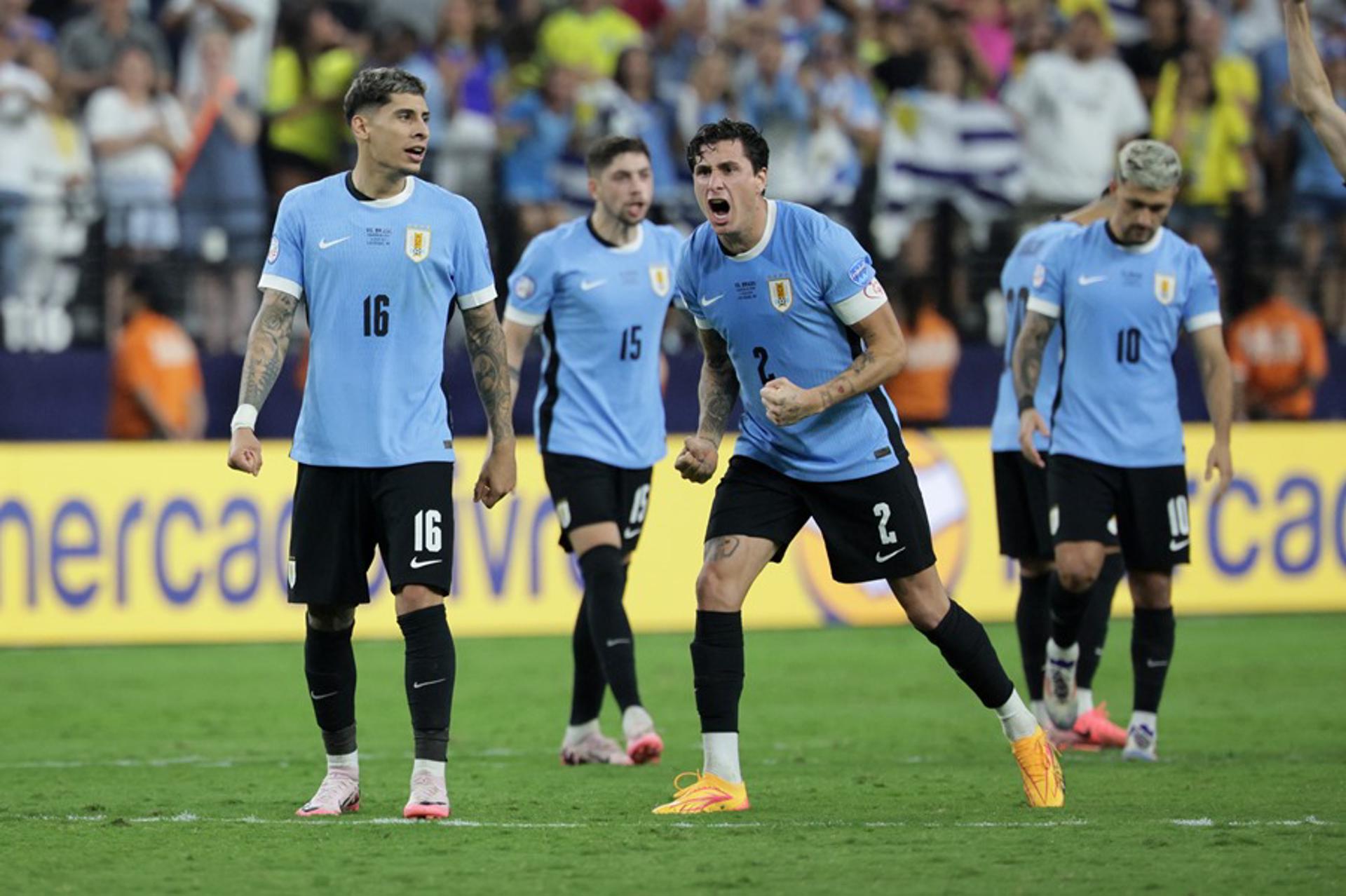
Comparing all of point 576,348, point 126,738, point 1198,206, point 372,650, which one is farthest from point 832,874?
point 1198,206

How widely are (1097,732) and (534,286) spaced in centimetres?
337

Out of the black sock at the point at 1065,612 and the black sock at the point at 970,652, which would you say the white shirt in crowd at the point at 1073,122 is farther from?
the black sock at the point at 970,652

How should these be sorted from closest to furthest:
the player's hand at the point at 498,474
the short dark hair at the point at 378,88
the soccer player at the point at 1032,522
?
1. the short dark hair at the point at 378,88
2. the player's hand at the point at 498,474
3. the soccer player at the point at 1032,522

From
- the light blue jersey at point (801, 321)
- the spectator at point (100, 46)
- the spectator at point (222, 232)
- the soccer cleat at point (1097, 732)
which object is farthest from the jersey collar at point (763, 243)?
the spectator at point (100, 46)

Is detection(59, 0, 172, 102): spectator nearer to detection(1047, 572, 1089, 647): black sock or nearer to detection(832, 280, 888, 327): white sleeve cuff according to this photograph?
detection(1047, 572, 1089, 647): black sock

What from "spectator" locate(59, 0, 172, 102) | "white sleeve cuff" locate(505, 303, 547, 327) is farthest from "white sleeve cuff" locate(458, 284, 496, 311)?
"spectator" locate(59, 0, 172, 102)

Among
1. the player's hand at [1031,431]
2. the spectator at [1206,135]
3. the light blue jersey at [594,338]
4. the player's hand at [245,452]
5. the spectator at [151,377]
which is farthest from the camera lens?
the spectator at [1206,135]

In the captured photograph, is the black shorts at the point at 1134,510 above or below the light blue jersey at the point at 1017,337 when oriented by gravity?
below

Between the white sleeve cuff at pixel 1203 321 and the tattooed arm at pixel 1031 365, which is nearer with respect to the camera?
the white sleeve cuff at pixel 1203 321

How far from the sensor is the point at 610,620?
33.7 ft

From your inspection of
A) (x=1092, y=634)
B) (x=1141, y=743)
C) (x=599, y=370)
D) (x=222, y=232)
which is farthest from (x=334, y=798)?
(x=222, y=232)

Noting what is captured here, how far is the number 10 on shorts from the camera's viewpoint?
780 cm

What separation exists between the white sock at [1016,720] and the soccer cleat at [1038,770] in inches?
0.7

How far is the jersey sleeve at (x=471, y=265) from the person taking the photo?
26.2 ft
